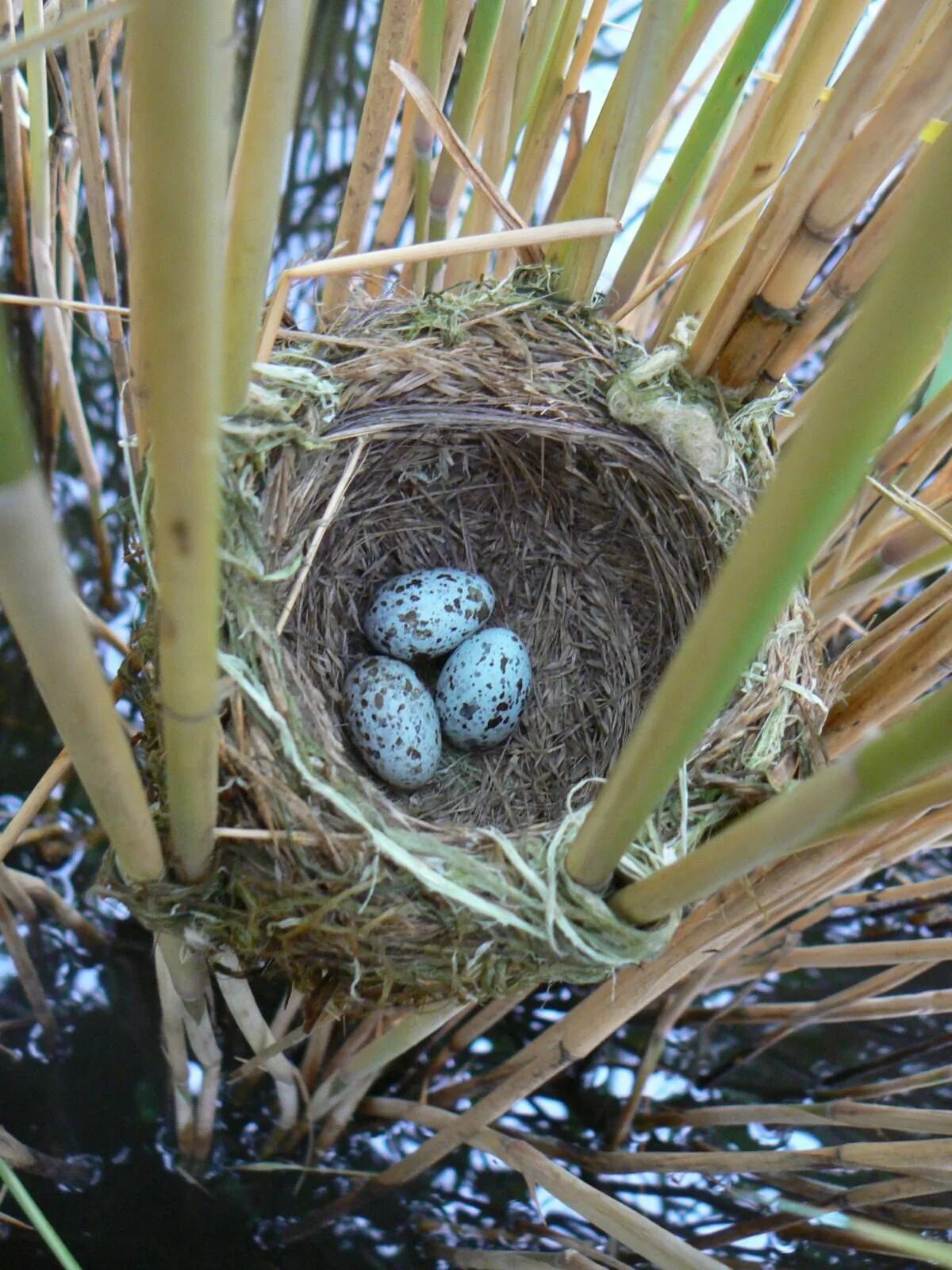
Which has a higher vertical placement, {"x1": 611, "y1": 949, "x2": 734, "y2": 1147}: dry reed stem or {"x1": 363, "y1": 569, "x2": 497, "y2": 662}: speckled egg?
{"x1": 363, "y1": 569, "x2": 497, "y2": 662}: speckled egg

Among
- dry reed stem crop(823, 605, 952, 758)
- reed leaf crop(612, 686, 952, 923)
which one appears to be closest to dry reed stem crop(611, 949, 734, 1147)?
dry reed stem crop(823, 605, 952, 758)

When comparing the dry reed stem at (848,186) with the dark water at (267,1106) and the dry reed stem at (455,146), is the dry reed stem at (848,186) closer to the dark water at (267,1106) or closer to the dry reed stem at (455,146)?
the dry reed stem at (455,146)

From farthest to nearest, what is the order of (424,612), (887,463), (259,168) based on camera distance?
(424,612), (887,463), (259,168)

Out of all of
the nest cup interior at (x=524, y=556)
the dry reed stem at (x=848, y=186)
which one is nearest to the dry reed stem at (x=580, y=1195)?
the nest cup interior at (x=524, y=556)

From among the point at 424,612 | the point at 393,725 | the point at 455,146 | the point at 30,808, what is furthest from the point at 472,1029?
the point at 455,146

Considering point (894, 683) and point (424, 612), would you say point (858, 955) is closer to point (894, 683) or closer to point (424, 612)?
point (894, 683)

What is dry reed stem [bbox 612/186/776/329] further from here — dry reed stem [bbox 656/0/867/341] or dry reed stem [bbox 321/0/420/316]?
dry reed stem [bbox 321/0/420/316]
